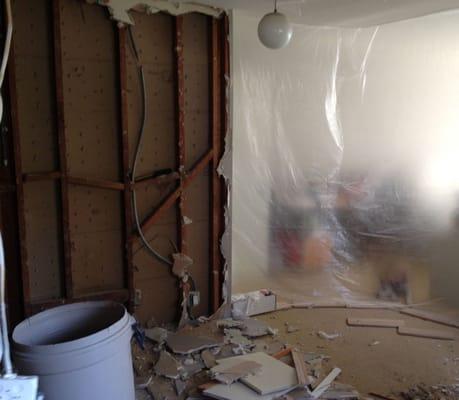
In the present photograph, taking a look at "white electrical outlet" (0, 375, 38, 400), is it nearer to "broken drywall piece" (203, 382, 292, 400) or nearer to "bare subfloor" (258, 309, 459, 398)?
"broken drywall piece" (203, 382, 292, 400)

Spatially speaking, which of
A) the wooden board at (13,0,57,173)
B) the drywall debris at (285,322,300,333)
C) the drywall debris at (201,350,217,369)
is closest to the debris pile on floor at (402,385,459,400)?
the drywall debris at (285,322,300,333)

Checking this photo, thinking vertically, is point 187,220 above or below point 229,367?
above

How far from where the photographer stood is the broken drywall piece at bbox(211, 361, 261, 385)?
256 cm

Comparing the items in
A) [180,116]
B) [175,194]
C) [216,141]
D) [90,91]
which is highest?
[90,91]

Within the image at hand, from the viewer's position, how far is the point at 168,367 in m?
2.76

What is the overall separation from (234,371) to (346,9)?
248cm

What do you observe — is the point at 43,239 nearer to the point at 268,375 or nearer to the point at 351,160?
the point at 268,375

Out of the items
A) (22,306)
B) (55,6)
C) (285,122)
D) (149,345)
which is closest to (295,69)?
(285,122)

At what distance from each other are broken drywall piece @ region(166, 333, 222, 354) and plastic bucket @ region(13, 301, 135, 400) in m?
0.89

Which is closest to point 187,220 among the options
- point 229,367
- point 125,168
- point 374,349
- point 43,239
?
point 125,168

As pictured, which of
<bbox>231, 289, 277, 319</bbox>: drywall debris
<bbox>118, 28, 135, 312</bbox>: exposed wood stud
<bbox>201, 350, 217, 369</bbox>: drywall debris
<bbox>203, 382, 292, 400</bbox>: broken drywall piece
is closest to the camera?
<bbox>203, 382, 292, 400</bbox>: broken drywall piece

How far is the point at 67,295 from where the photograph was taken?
9.71 feet

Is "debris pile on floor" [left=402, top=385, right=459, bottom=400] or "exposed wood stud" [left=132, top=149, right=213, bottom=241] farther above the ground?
"exposed wood stud" [left=132, top=149, right=213, bottom=241]

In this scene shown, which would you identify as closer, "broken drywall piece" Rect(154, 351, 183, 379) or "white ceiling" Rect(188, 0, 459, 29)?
"broken drywall piece" Rect(154, 351, 183, 379)
